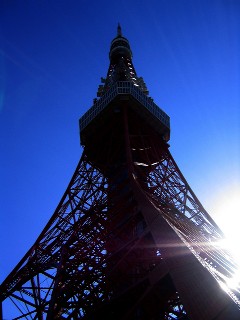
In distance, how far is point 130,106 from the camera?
22438 mm

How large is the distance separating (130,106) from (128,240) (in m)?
9.60

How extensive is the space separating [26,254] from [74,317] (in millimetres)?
5890

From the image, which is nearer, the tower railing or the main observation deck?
the main observation deck

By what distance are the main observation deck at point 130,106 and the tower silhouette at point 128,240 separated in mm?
57

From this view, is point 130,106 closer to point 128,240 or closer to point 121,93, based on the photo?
point 121,93

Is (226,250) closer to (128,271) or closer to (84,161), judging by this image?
(128,271)

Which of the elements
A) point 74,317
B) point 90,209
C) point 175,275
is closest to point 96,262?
point 74,317

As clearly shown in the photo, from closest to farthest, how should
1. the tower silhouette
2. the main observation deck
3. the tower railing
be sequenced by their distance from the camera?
the tower silhouette < the main observation deck < the tower railing

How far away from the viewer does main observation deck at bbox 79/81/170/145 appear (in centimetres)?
2228

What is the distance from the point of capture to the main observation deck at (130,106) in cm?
2228

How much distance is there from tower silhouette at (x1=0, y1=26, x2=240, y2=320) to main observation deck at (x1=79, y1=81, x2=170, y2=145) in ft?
0.19

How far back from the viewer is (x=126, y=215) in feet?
52.7

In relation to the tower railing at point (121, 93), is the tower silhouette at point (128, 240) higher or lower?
lower

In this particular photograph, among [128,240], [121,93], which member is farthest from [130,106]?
[128,240]
